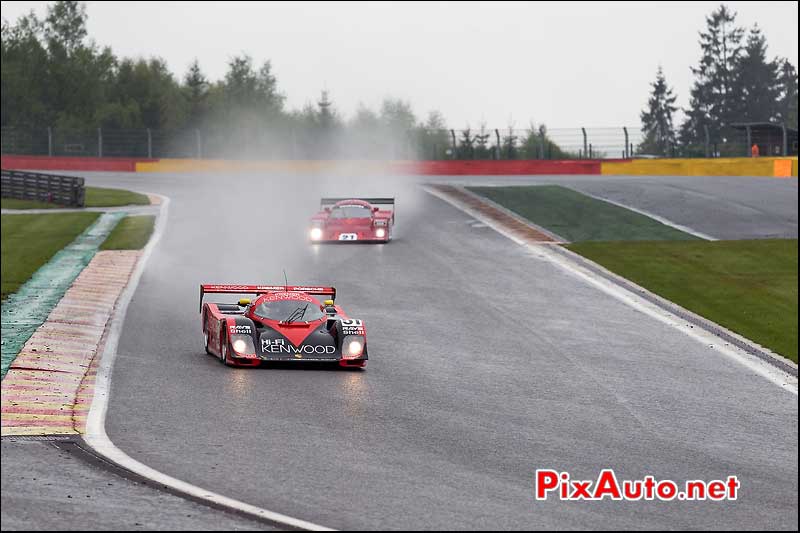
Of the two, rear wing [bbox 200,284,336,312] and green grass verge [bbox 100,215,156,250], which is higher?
green grass verge [bbox 100,215,156,250]

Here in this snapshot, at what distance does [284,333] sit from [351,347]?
3.19 ft

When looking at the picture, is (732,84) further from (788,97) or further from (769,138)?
(769,138)

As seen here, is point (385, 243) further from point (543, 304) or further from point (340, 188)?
point (340, 188)

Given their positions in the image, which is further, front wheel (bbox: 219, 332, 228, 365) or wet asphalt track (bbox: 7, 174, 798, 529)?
front wheel (bbox: 219, 332, 228, 365)

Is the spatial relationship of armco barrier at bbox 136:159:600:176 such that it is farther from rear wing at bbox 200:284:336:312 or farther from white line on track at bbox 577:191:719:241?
rear wing at bbox 200:284:336:312

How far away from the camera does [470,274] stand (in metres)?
27.7

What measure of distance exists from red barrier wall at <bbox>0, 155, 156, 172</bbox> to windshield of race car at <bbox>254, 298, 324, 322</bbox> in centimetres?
4963

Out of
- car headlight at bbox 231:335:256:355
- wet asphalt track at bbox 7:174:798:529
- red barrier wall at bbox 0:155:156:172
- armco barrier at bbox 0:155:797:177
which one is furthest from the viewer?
red barrier wall at bbox 0:155:156:172

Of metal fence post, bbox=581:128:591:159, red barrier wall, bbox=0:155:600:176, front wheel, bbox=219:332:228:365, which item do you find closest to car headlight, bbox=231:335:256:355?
front wheel, bbox=219:332:228:365

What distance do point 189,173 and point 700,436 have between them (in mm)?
49351

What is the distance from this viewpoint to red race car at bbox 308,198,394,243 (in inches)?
1238

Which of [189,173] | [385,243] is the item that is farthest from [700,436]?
[189,173]

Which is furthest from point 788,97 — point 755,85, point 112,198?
point 112,198

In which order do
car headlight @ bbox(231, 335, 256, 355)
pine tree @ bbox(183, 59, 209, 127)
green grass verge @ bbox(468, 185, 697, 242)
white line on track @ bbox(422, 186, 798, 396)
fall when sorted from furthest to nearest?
pine tree @ bbox(183, 59, 209, 127)
green grass verge @ bbox(468, 185, 697, 242)
white line on track @ bbox(422, 186, 798, 396)
car headlight @ bbox(231, 335, 256, 355)
